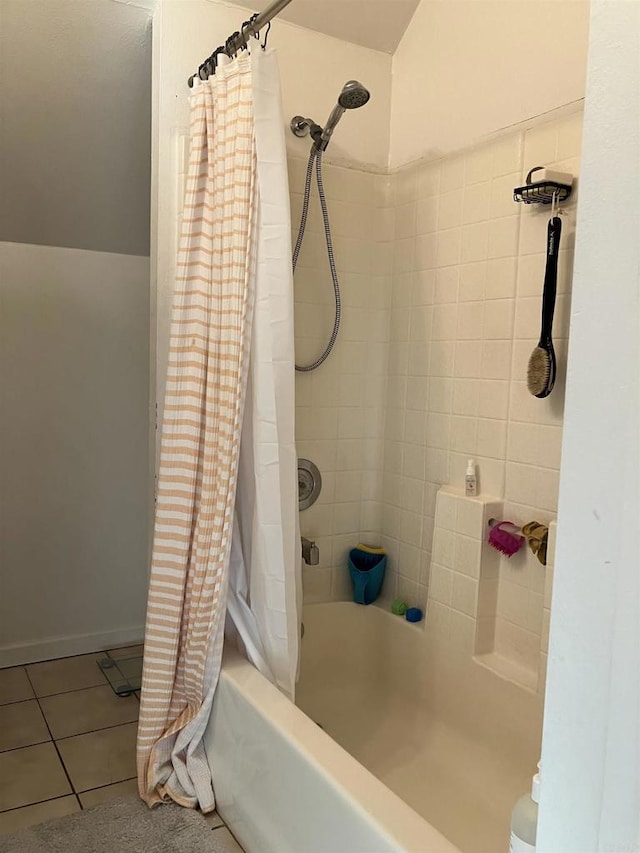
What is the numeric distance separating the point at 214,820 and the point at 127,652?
3.74ft

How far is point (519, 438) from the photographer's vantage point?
1.98m

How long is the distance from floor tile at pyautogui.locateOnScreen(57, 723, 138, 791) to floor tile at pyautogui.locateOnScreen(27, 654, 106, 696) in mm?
354

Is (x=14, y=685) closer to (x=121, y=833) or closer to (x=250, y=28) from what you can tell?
(x=121, y=833)

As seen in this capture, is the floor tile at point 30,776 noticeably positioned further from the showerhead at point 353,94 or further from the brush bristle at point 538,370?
the showerhead at point 353,94

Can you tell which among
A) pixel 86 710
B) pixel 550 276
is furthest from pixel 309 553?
pixel 550 276

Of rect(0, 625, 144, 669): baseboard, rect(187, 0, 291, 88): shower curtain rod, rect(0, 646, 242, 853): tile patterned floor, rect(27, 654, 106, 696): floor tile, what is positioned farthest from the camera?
rect(0, 625, 144, 669): baseboard

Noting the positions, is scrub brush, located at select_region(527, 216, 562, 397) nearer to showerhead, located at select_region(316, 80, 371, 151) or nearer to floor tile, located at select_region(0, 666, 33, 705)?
showerhead, located at select_region(316, 80, 371, 151)

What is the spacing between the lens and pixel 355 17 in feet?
7.50

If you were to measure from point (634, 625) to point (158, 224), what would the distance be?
1.83 metres

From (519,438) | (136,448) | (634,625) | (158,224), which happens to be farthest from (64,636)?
(634,625)

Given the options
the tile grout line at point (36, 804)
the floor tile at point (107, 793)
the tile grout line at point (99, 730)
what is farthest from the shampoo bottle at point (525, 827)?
the tile grout line at point (99, 730)

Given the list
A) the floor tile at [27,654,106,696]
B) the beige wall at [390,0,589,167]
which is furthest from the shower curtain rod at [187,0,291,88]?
the floor tile at [27,654,106,696]

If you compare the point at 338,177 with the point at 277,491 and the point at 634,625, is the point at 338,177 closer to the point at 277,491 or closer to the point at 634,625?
the point at 277,491

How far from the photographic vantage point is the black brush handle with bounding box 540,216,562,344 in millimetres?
1799
